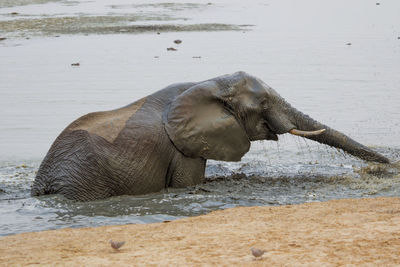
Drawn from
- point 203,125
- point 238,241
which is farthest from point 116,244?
point 203,125

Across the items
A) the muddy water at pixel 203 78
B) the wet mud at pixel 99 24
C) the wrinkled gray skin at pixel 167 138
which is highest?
the wrinkled gray skin at pixel 167 138

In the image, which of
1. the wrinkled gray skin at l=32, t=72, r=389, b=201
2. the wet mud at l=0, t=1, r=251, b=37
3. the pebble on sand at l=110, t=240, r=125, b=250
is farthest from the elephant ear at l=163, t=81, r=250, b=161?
the wet mud at l=0, t=1, r=251, b=37

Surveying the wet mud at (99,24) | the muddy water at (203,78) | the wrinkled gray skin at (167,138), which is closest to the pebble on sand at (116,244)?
the muddy water at (203,78)

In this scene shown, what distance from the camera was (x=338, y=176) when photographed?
9742mm

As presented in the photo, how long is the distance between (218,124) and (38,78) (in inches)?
472

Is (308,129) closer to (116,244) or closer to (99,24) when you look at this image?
(116,244)

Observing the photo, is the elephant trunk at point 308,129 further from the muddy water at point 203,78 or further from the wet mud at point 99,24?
the wet mud at point 99,24

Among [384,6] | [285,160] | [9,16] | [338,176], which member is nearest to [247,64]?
[285,160]

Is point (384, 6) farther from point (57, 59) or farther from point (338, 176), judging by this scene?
point (338, 176)

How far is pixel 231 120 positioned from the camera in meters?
9.08

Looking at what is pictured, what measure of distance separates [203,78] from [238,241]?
13596mm

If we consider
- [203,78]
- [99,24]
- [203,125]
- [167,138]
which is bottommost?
[99,24]

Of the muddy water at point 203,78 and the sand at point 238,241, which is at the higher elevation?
the sand at point 238,241

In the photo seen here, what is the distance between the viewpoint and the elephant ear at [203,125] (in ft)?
29.1
